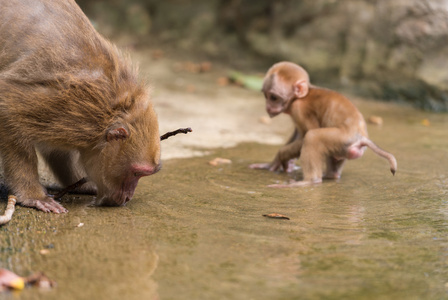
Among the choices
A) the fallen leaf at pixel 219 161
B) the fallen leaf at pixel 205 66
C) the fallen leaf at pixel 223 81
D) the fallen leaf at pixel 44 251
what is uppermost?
the fallen leaf at pixel 44 251

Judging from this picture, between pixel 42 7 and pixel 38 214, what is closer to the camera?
pixel 38 214

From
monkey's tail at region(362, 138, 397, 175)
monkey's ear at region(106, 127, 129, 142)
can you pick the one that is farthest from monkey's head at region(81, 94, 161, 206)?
monkey's tail at region(362, 138, 397, 175)

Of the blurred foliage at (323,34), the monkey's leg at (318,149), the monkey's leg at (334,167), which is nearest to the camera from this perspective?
the monkey's leg at (318,149)

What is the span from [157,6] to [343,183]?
8373 millimetres

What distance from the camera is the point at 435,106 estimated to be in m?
9.23

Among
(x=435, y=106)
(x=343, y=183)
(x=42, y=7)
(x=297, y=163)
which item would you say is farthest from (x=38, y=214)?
(x=435, y=106)

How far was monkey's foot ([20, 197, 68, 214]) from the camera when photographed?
4.21 m

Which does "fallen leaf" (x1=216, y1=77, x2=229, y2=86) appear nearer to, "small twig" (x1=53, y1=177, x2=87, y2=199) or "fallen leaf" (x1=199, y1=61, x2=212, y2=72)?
"fallen leaf" (x1=199, y1=61, x2=212, y2=72)

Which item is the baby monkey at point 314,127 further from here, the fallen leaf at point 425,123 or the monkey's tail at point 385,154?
the fallen leaf at point 425,123

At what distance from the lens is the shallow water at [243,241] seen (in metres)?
2.96

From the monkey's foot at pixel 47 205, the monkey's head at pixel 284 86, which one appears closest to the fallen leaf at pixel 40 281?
the monkey's foot at pixel 47 205

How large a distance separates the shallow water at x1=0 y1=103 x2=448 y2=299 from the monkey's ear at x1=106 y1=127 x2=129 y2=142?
1.82 feet

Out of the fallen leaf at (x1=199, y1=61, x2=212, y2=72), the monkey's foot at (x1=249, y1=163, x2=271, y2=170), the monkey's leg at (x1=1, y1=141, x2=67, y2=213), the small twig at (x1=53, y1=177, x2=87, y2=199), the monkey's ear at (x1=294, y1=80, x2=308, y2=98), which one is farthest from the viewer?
the fallen leaf at (x1=199, y1=61, x2=212, y2=72)

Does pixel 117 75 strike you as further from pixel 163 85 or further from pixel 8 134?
pixel 163 85
